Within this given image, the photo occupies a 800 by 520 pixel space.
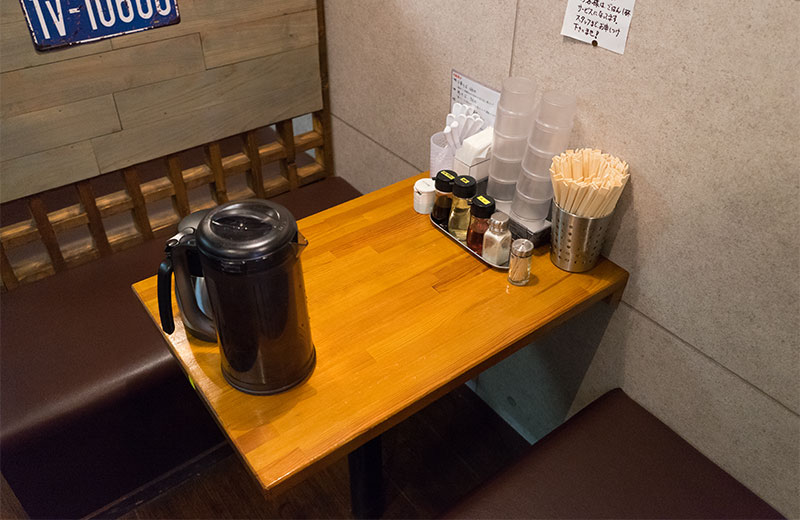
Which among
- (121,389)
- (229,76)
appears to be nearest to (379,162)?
(229,76)

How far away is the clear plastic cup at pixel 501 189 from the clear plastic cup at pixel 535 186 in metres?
0.06

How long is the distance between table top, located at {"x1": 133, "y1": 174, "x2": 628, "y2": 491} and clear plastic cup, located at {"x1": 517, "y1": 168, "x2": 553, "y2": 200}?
14cm

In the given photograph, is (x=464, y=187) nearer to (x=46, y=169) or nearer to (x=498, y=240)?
(x=498, y=240)

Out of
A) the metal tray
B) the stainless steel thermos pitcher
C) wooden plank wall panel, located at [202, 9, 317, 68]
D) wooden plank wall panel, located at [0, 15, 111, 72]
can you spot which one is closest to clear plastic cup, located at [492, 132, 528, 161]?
the metal tray

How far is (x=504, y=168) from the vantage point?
4.74 ft

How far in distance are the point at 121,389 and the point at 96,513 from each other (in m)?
0.48

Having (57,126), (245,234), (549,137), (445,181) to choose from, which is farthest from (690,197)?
(57,126)

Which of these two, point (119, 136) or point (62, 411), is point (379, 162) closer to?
point (119, 136)

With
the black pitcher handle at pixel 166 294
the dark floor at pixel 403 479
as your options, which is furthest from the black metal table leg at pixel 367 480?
the black pitcher handle at pixel 166 294

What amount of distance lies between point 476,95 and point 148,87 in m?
0.92

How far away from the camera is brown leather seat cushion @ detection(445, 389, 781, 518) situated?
4.02ft

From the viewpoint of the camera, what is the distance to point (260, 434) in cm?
102

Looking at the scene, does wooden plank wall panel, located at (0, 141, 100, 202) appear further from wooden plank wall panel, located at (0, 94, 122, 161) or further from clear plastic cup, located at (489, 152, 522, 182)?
clear plastic cup, located at (489, 152, 522, 182)

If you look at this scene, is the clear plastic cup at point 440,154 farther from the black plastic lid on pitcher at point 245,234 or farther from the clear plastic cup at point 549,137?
the black plastic lid on pitcher at point 245,234
